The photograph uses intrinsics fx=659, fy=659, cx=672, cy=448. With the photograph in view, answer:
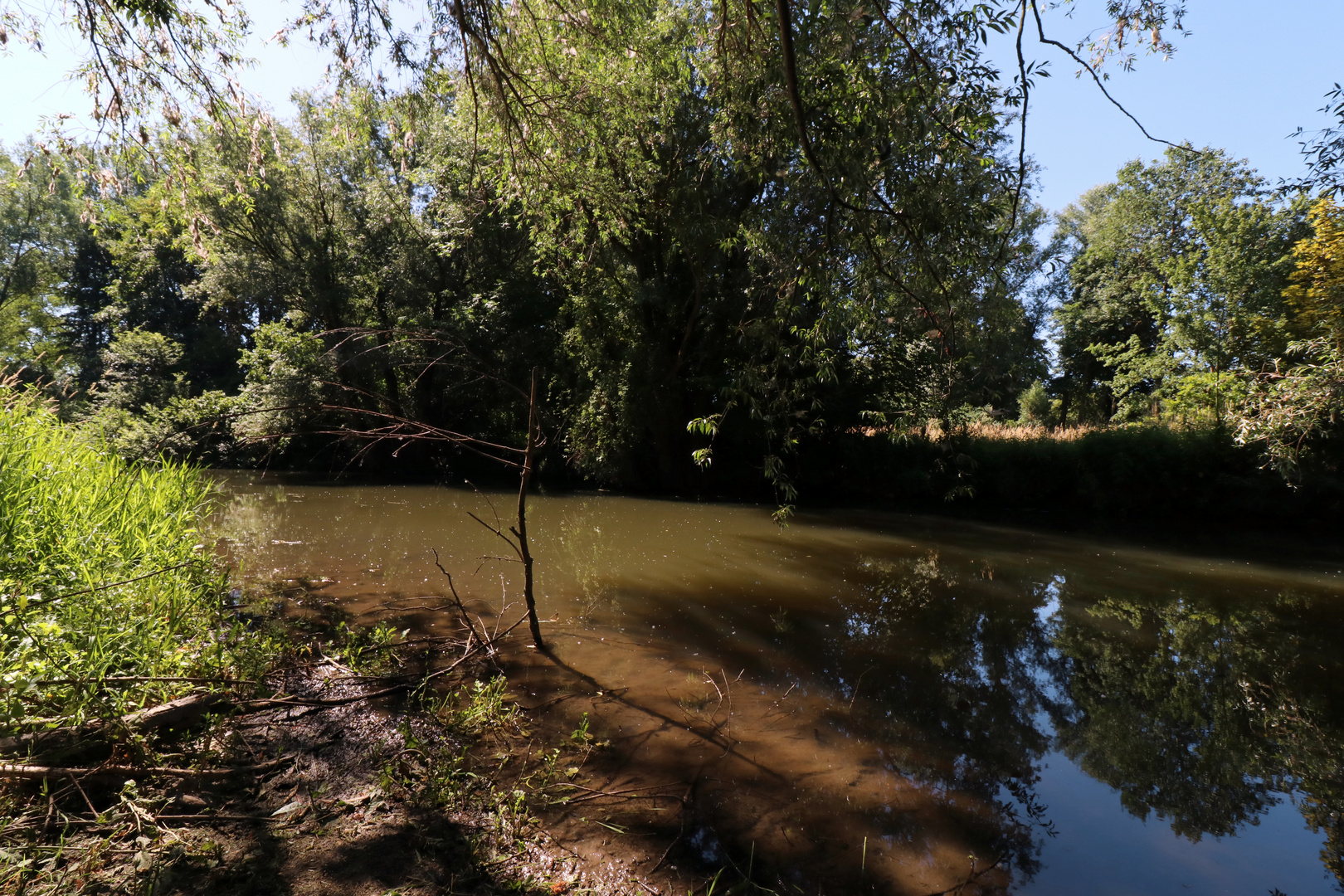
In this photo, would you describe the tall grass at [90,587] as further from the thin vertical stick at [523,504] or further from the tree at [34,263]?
the tree at [34,263]

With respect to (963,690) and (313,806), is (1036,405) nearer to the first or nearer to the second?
(963,690)

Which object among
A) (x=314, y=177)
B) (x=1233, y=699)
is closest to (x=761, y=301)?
(x=1233, y=699)

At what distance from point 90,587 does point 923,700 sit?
5089 millimetres

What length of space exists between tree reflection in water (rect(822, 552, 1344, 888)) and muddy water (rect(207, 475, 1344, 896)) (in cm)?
2

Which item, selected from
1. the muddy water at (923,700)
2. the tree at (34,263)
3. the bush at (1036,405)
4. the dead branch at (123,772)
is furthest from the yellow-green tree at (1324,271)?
the tree at (34,263)

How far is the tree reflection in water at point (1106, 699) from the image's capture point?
12.0 ft

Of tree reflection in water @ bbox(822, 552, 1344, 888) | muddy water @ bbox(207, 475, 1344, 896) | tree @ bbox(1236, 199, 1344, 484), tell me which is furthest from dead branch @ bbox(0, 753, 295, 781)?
tree @ bbox(1236, 199, 1344, 484)

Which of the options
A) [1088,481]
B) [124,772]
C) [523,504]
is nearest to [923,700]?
[523,504]

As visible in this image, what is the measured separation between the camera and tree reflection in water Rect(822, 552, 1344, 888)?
12.0 ft

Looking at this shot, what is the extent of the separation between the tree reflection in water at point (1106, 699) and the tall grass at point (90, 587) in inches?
156

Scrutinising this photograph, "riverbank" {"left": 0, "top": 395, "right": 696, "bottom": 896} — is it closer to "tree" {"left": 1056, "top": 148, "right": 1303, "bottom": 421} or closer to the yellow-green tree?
"tree" {"left": 1056, "top": 148, "right": 1303, "bottom": 421}

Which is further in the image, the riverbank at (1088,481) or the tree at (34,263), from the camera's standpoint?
the tree at (34,263)

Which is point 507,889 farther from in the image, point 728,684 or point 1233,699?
point 1233,699

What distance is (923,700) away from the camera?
471cm
